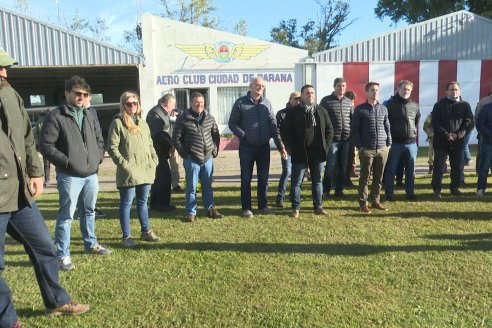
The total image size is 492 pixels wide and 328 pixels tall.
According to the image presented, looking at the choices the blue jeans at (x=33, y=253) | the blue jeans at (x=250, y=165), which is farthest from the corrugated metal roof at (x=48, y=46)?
the blue jeans at (x=33, y=253)

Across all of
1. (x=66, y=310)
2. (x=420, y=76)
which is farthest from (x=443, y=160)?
(x=420, y=76)

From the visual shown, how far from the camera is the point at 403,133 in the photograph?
22.1 ft

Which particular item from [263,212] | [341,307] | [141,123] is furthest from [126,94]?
[341,307]

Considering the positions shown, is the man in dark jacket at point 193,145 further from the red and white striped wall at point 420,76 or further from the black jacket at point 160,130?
the red and white striped wall at point 420,76

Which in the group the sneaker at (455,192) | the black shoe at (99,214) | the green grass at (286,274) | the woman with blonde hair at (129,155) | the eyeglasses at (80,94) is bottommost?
the green grass at (286,274)

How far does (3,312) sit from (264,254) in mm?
2540

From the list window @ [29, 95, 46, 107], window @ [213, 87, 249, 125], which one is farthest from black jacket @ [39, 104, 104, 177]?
window @ [29, 95, 46, 107]

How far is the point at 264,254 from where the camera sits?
15.0 feet

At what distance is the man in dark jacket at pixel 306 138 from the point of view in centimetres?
597

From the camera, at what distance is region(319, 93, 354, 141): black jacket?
7.15 m

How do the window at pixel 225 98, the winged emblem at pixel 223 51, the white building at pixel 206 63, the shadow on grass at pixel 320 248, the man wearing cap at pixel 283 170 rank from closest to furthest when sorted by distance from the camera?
the shadow on grass at pixel 320 248 < the man wearing cap at pixel 283 170 < the white building at pixel 206 63 < the winged emblem at pixel 223 51 < the window at pixel 225 98

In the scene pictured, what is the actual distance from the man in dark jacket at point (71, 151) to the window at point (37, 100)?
25.9 m

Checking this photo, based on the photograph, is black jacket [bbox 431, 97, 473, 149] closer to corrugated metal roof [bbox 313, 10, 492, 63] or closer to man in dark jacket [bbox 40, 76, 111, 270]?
man in dark jacket [bbox 40, 76, 111, 270]

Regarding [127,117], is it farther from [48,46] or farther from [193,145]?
[48,46]
